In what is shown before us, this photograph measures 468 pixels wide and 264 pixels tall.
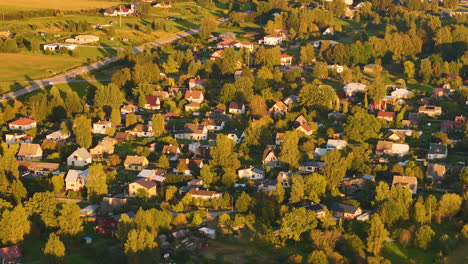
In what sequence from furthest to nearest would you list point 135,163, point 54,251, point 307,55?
point 307,55, point 135,163, point 54,251

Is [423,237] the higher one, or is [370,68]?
[423,237]

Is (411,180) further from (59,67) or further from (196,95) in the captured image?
(59,67)

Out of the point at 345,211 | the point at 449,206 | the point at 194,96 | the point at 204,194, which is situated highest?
the point at 449,206

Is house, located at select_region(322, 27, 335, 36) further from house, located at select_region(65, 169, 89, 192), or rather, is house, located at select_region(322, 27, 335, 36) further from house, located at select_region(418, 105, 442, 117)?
house, located at select_region(65, 169, 89, 192)

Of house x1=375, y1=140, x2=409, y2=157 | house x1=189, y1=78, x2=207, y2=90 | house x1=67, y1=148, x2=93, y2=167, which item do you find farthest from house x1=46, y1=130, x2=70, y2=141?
house x1=375, y1=140, x2=409, y2=157

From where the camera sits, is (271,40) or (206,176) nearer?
(206,176)

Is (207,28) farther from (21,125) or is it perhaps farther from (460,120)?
(460,120)

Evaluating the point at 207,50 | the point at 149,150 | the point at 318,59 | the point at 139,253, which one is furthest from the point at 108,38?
the point at 139,253

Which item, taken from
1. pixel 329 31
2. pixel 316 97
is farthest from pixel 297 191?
pixel 329 31
